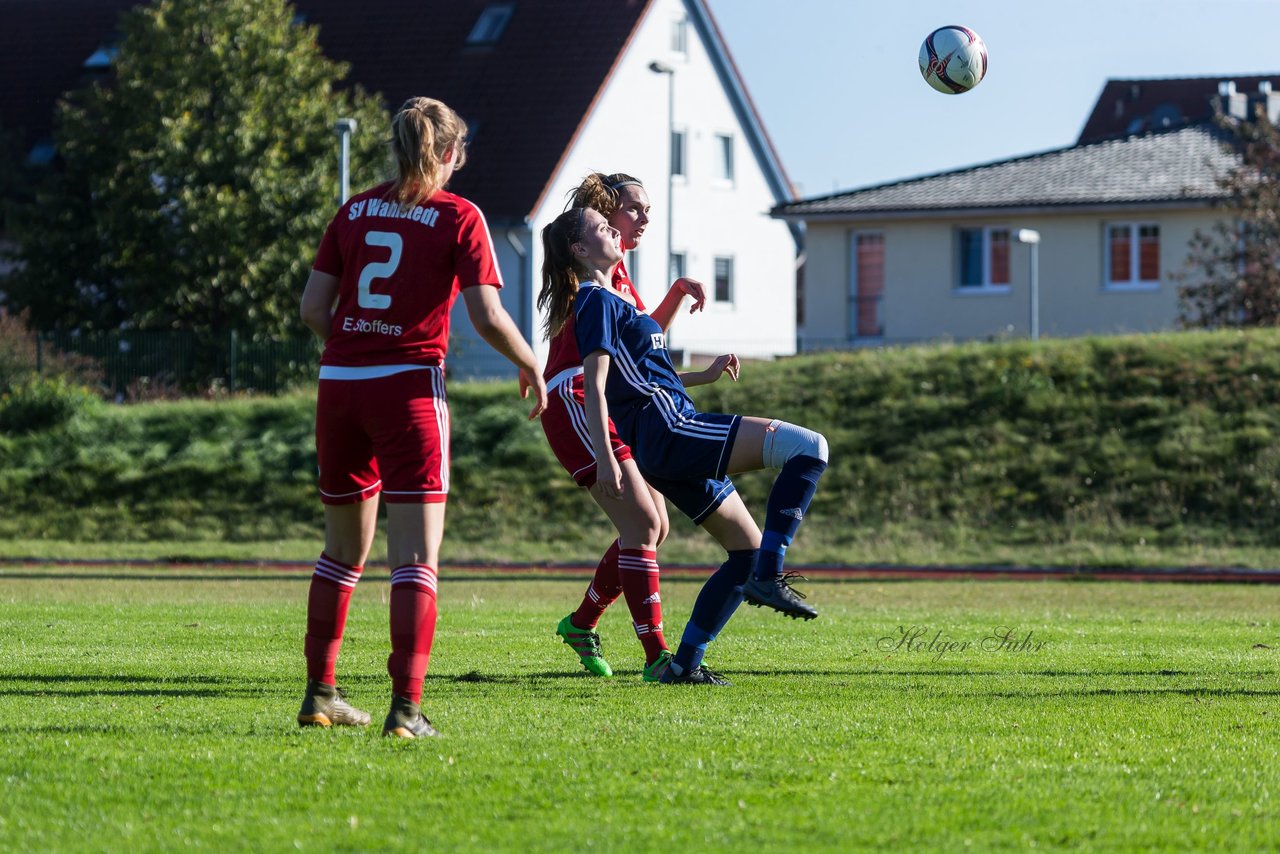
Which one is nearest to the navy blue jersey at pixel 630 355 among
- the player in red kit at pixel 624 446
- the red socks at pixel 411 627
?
the player in red kit at pixel 624 446

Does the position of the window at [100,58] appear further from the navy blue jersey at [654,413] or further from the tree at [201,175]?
the navy blue jersey at [654,413]

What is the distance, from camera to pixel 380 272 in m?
5.96

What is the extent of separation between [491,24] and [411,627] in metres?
39.8

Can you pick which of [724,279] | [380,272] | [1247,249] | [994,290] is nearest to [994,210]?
[994,290]

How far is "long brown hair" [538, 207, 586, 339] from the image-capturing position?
759 cm

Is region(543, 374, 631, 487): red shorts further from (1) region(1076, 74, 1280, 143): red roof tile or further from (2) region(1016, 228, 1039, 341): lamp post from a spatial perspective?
(1) region(1076, 74, 1280, 143): red roof tile

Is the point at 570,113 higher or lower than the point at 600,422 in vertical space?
higher

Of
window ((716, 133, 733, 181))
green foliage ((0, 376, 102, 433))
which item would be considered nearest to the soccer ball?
green foliage ((0, 376, 102, 433))

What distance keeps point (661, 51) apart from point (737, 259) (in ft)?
22.2

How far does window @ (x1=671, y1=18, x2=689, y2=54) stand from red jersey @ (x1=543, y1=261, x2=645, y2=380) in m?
38.0

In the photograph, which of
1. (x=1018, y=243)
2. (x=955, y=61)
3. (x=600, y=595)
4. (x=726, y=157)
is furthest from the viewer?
(x=726, y=157)

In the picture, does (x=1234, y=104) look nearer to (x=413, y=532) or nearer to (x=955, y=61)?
(x=955, y=61)

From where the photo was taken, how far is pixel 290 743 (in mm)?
5664

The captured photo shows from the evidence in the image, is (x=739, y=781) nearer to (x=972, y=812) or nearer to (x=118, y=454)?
(x=972, y=812)
